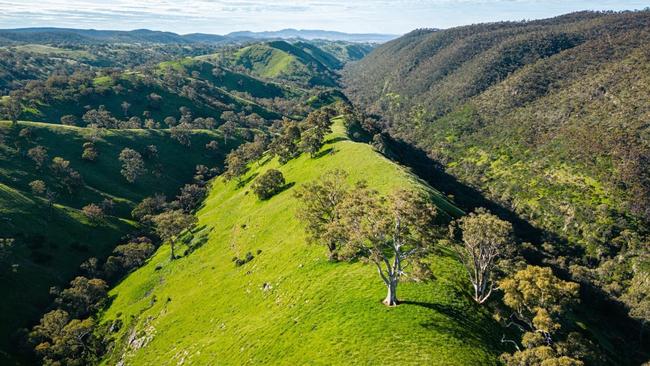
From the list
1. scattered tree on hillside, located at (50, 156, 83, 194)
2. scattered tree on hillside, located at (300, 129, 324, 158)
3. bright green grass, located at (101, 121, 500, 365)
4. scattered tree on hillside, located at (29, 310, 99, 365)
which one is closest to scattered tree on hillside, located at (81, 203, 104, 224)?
→ scattered tree on hillside, located at (50, 156, 83, 194)

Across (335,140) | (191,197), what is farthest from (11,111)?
(335,140)

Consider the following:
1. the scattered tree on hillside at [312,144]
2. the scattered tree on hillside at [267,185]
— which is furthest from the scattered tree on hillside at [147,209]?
the scattered tree on hillside at [312,144]

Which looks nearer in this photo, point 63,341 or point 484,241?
point 484,241

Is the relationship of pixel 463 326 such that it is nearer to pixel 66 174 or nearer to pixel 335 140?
pixel 335 140

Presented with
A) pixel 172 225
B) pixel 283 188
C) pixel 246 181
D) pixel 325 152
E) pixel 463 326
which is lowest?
pixel 172 225

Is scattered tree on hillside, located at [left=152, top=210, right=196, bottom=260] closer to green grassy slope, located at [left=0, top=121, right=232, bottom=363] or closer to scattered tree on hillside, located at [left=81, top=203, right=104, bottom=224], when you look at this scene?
green grassy slope, located at [left=0, top=121, right=232, bottom=363]

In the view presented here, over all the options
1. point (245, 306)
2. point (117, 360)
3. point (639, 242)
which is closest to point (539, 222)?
point (639, 242)

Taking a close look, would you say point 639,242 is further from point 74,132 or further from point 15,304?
point 74,132
